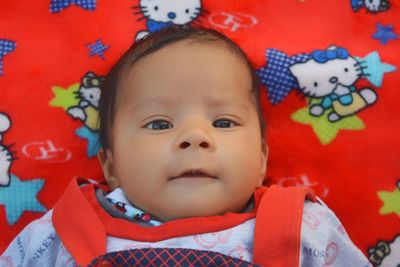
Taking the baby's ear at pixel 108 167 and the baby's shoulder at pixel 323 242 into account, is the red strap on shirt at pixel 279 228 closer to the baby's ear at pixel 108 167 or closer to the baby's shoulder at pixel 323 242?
the baby's shoulder at pixel 323 242

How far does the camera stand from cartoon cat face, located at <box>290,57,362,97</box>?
1647mm

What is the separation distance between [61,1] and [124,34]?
Answer: 0.20m

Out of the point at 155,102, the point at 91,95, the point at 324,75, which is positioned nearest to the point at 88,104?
the point at 91,95

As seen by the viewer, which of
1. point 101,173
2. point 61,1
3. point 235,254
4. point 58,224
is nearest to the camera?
point 235,254

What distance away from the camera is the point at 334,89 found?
5.41ft

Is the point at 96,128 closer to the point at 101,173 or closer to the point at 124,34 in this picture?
the point at 101,173

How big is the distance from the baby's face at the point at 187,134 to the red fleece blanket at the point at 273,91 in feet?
0.56

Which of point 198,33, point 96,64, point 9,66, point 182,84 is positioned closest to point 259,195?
point 182,84

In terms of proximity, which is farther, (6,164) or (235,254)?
(6,164)

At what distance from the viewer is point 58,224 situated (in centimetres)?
139

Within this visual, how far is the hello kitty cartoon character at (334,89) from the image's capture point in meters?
1.64

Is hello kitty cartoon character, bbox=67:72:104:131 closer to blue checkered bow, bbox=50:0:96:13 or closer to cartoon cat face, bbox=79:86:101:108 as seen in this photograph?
cartoon cat face, bbox=79:86:101:108

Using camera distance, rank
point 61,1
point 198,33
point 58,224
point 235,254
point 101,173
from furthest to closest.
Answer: point 61,1
point 101,173
point 198,33
point 58,224
point 235,254

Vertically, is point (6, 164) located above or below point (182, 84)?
below
